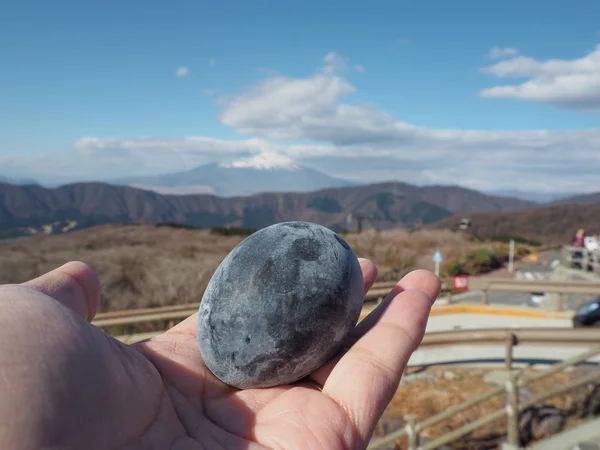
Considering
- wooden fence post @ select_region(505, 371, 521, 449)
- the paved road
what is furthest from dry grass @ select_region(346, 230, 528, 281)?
wooden fence post @ select_region(505, 371, 521, 449)

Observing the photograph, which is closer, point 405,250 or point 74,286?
point 74,286

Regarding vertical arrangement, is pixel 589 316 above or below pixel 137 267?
below

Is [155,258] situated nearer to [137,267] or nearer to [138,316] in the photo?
[137,267]

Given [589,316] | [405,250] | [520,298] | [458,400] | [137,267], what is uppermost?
[137,267]

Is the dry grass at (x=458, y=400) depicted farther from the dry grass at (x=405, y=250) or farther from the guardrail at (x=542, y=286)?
the dry grass at (x=405, y=250)

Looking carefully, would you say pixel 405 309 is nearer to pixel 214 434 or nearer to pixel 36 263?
pixel 214 434

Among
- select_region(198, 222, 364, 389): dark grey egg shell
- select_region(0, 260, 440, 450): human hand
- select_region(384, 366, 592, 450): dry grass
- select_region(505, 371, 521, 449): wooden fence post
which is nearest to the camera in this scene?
select_region(0, 260, 440, 450): human hand

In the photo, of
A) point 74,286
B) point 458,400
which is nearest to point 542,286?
point 458,400

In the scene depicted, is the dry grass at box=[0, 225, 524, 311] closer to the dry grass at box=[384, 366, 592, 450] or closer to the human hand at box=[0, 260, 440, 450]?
the dry grass at box=[384, 366, 592, 450]
